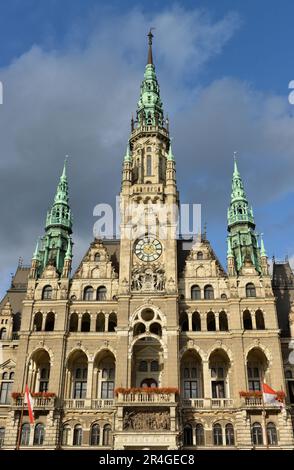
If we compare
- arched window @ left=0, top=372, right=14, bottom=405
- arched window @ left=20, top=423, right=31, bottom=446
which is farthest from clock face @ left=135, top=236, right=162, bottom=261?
arched window @ left=20, top=423, right=31, bottom=446

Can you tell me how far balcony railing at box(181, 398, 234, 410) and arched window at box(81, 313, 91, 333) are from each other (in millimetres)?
14512

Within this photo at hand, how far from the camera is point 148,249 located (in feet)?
199

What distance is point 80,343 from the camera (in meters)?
55.0

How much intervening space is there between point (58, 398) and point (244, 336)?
2165 centimetres

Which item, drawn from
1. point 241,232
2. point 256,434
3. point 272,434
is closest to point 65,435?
point 256,434

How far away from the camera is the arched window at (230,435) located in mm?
50031

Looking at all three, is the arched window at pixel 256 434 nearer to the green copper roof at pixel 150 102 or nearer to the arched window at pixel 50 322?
the arched window at pixel 50 322

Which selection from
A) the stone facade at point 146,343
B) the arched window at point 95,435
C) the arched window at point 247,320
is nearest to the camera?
the stone facade at point 146,343

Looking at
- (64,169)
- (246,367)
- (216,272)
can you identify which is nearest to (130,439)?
(246,367)

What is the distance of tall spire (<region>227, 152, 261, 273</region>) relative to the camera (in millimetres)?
61000

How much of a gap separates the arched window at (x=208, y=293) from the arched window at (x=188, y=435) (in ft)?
48.7

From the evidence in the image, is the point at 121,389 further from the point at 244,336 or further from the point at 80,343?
the point at 244,336

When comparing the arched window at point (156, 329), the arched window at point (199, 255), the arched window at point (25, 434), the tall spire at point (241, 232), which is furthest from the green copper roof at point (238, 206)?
the arched window at point (25, 434)

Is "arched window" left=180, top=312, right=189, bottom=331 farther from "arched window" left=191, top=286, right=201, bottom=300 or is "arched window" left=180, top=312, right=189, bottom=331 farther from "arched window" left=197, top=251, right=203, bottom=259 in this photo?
"arched window" left=197, top=251, right=203, bottom=259
